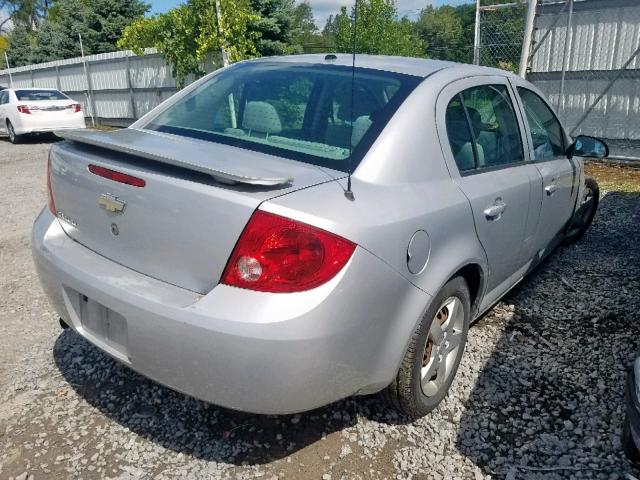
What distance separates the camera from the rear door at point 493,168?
2568 millimetres

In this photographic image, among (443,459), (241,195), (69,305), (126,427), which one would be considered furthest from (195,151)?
(443,459)

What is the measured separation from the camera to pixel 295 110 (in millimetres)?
2658

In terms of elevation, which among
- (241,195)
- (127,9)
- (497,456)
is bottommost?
(497,456)

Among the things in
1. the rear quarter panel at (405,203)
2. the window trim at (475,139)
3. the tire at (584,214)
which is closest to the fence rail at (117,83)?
the tire at (584,214)

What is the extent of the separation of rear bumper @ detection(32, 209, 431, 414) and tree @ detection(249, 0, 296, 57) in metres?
13.0

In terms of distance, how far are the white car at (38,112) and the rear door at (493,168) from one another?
42.5 ft

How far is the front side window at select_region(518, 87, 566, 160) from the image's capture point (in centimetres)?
344

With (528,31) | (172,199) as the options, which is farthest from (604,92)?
(172,199)

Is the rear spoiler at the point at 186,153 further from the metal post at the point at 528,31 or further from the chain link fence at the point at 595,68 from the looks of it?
the chain link fence at the point at 595,68

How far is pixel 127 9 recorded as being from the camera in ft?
85.6

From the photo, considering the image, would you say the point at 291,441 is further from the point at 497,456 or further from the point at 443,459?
the point at 497,456

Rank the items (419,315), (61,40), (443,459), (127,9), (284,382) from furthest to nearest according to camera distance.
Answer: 1. (61,40)
2. (127,9)
3. (443,459)
4. (419,315)
5. (284,382)

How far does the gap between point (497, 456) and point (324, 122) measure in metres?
1.69

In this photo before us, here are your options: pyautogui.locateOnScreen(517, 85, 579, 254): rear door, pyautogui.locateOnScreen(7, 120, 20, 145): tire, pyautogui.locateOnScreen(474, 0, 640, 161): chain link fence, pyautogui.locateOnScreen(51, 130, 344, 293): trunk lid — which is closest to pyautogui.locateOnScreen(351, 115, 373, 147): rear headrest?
pyautogui.locateOnScreen(51, 130, 344, 293): trunk lid
